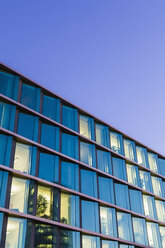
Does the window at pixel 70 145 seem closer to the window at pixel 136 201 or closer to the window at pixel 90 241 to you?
the window at pixel 90 241

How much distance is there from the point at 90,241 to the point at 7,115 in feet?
40.6

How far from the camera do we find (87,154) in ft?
95.8

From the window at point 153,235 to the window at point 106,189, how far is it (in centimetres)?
596

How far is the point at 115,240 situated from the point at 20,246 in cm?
973

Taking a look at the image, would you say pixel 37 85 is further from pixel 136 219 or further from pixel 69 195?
pixel 136 219

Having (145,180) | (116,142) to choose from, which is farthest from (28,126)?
(145,180)

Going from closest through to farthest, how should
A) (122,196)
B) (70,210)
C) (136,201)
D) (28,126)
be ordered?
(70,210), (28,126), (122,196), (136,201)

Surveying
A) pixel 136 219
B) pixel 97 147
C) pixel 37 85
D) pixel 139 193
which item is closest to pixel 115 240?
pixel 136 219

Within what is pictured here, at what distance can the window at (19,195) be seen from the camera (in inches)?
831

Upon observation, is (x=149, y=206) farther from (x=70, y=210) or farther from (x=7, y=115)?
(x=7, y=115)

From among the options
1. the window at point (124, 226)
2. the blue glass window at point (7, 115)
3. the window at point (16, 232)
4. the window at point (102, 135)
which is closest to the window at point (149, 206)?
the window at point (124, 226)

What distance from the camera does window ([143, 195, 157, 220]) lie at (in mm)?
31703

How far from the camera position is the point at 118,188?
98.9 ft

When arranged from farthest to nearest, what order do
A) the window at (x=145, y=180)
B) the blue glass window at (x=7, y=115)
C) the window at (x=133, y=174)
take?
the window at (x=145, y=180)
the window at (x=133, y=174)
the blue glass window at (x=7, y=115)
